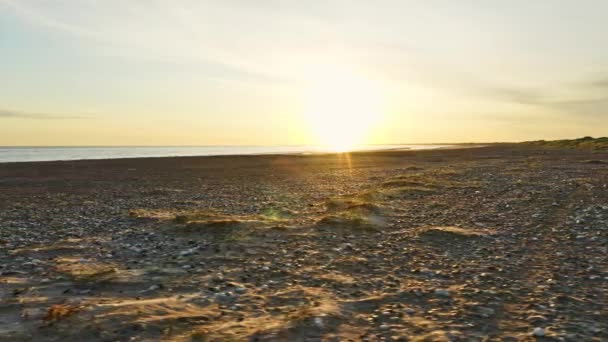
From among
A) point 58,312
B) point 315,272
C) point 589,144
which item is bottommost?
point 315,272

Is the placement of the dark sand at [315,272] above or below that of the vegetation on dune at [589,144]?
below

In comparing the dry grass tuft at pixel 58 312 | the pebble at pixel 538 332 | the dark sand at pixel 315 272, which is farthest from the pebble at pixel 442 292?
the dry grass tuft at pixel 58 312

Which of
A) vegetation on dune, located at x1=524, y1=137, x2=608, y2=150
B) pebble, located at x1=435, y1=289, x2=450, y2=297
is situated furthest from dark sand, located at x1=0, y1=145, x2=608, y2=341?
vegetation on dune, located at x1=524, y1=137, x2=608, y2=150

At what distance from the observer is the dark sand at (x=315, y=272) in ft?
24.3

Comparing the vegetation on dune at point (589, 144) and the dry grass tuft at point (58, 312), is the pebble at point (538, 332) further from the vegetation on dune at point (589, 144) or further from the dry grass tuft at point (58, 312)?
the vegetation on dune at point (589, 144)

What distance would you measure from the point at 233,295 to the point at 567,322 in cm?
601

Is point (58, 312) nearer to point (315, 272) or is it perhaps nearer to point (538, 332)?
point (315, 272)

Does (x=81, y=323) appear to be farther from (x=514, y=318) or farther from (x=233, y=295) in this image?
(x=514, y=318)

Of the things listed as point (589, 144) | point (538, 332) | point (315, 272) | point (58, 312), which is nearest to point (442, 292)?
point (538, 332)

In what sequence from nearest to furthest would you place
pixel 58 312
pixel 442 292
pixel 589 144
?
pixel 58 312 → pixel 442 292 → pixel 589 144

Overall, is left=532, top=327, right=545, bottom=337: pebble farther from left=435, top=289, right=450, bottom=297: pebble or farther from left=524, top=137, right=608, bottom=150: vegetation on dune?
left=524, top=137, right=608, bottom=150: vegetation on dune

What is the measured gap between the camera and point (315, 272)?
10.7 meters

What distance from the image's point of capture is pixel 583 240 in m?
13.0

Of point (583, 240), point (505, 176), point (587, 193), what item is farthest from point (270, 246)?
point (505, 176)
